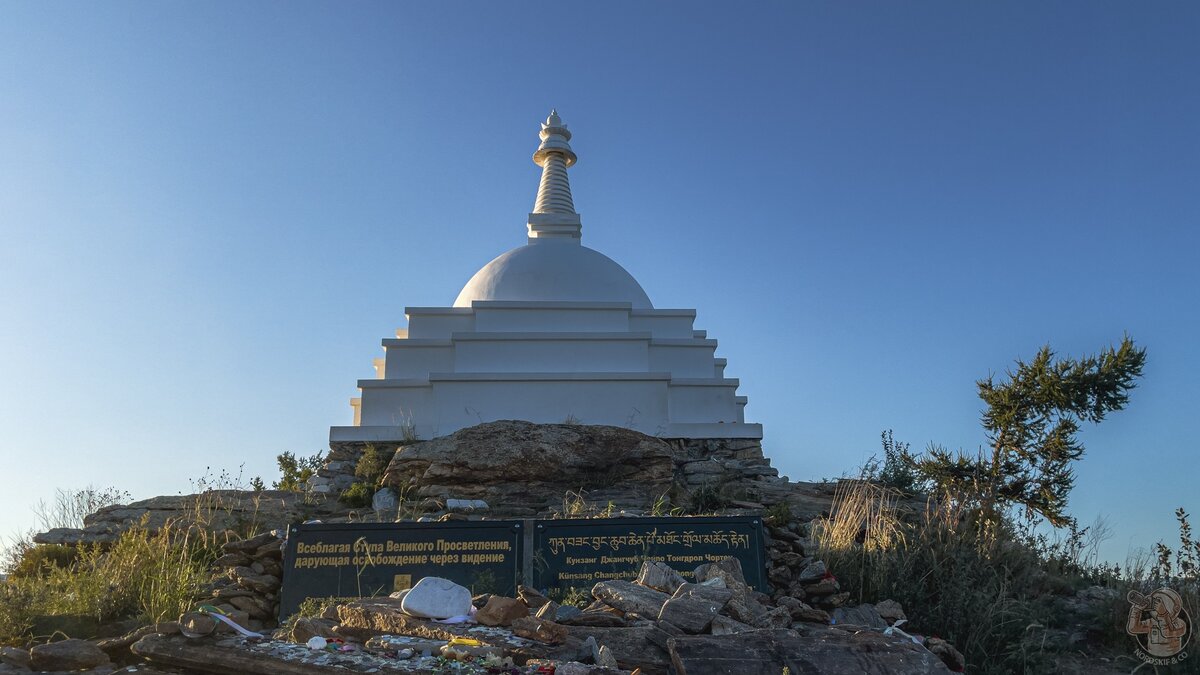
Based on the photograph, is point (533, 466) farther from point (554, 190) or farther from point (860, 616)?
point (554, 190)

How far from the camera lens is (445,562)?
7.99 metres

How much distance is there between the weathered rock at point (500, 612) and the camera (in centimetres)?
625

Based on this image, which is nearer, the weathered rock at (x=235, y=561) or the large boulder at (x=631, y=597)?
the large boulder at (x=631, y=597)

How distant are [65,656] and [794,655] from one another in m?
4.73

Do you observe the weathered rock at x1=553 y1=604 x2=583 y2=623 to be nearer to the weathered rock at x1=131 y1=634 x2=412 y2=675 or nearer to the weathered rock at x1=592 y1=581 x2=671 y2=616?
the weathered rock at x1=592 y1=581 x2=671 y2=616

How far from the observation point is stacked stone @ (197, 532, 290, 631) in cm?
782

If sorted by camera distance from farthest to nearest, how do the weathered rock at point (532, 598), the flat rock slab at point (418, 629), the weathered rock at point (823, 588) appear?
the weathered rock at point (823, 588)
the weathered rock at point (532, 598)
the flat rock slab at point (418, 629)

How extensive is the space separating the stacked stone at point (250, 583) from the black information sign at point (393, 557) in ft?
0.81

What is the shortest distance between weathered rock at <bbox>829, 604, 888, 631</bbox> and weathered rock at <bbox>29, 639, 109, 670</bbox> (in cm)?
549

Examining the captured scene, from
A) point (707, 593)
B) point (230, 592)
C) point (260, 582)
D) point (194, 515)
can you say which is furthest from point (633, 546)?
point (194, 515)

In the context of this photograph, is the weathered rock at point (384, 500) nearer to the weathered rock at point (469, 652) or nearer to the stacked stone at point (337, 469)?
the stacked stone at point (337, 469)

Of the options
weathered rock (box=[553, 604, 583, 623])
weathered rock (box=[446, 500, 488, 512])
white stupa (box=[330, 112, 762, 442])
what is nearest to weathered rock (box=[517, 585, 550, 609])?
weathered rock (box=[553, 604, 583, 623])

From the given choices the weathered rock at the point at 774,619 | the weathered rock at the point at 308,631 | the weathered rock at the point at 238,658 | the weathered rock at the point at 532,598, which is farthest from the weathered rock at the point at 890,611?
the weathered rock at the point at 308,631

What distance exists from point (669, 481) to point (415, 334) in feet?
24.6
